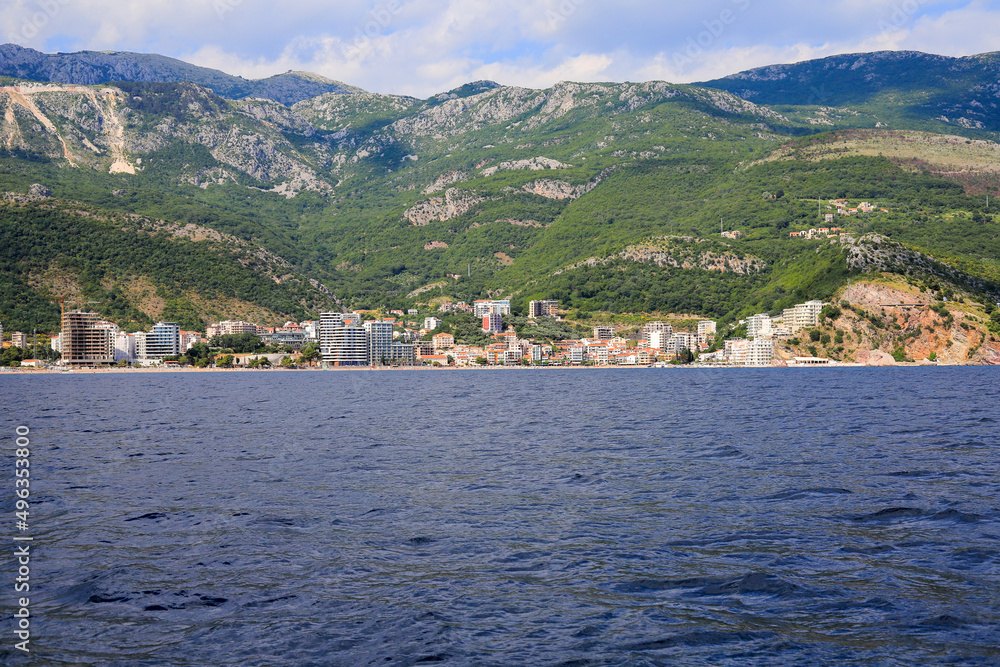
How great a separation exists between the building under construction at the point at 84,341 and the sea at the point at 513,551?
144 metres

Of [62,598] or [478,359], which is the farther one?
[478,359]

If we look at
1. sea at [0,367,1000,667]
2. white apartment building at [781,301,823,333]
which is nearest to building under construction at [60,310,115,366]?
sea at [0,367,1000,667]

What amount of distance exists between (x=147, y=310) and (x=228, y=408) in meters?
149

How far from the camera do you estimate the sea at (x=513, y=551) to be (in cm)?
1315

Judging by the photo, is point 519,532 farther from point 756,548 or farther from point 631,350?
point 631,350

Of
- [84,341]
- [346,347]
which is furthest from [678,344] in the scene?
[84,341]

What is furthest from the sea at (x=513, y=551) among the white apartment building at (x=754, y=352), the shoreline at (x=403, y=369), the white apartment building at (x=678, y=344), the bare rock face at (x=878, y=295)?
the white apartment building at (x=678, y=344)

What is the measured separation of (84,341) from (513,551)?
578 ft

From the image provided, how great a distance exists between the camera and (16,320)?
7057 inches

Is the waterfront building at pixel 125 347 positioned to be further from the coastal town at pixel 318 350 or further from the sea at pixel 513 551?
the sea at pixel 513 551

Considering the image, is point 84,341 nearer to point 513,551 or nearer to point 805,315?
point 805,315

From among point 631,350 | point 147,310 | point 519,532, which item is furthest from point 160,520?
point 147,310

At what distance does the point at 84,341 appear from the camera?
558ft

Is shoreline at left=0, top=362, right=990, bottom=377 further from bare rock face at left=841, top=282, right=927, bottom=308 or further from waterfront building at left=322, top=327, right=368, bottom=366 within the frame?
bare rock face at left=841, top=282, right=927, bottom=308
